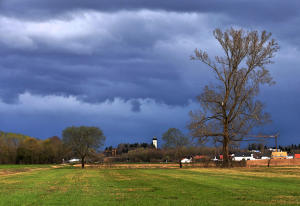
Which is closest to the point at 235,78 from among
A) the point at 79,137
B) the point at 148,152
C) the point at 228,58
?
the point at 228,58

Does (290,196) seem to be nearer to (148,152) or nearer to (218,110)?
(218,110)

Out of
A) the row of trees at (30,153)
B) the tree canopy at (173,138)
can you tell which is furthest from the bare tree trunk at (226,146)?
the row of trees at (30,153)

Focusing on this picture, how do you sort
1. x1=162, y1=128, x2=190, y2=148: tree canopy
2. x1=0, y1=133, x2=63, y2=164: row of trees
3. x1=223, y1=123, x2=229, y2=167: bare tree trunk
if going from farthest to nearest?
x1=0, y1=133, x2=63, y2=164: row of trees < x1=162, y1=128, x2=190, y2=148: tree canopy < x1=223, y1=123, x2=229, y2=167: bare tree trunk

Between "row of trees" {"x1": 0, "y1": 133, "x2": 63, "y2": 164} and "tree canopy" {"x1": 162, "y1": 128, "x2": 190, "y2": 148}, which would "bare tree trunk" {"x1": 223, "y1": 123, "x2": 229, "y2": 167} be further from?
"row of trees" {"x1": 0, "y1": 133, "x2": 63, "y2": 164}

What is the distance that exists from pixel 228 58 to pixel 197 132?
10.8 m

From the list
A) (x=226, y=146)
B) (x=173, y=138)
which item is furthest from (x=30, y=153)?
(x=226, y=146)

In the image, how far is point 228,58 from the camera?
181ft

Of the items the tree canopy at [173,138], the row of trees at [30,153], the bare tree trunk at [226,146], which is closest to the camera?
the bare tree trunk at [226,146]

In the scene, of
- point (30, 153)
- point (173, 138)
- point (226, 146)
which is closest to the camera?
point (226, 146)

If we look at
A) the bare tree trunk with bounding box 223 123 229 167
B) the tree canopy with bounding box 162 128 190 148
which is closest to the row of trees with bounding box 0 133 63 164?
the tree canopy with bounding box 162 128 190 148

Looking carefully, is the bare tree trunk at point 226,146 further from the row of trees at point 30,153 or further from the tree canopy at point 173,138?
the row of trees at point 30,153

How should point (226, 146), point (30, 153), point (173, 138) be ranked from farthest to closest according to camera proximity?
point (30, 153) → point (173, 138) → point (226, 146)

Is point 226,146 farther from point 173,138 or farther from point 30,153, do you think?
point 30,153

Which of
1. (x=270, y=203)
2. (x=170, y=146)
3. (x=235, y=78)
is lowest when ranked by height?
(x=270, y=203)
